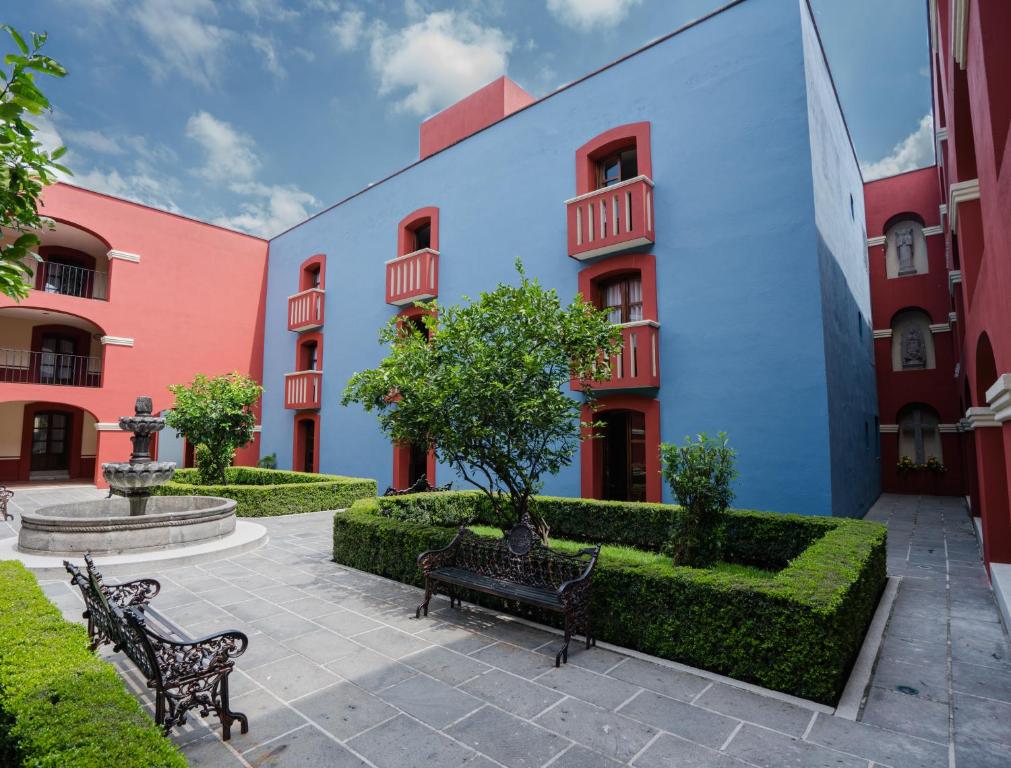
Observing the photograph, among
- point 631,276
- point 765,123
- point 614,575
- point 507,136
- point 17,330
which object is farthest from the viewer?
point 17,330

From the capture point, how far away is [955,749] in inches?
130

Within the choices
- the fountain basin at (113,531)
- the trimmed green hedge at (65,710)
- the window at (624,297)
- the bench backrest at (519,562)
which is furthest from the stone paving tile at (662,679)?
the window at (624,297)

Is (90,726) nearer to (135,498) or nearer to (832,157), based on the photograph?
(135,498)

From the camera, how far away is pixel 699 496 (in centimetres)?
686

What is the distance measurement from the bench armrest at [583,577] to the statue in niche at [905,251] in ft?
57.1

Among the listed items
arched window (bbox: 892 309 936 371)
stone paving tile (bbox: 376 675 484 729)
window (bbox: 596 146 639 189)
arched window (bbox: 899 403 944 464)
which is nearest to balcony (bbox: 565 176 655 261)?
window (bbox: 596 146 639 189)

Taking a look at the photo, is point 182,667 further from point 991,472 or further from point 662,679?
point 991,472

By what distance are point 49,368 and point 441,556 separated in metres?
21.3

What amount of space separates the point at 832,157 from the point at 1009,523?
7.82m

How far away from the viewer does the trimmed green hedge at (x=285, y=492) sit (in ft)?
39.7

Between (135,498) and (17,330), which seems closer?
(135,498)

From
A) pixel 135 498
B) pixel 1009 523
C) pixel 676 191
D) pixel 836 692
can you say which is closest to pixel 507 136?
pixel 676 191

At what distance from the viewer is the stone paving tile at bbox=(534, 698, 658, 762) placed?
3.26 meters

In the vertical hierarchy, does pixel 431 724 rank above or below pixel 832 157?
below
